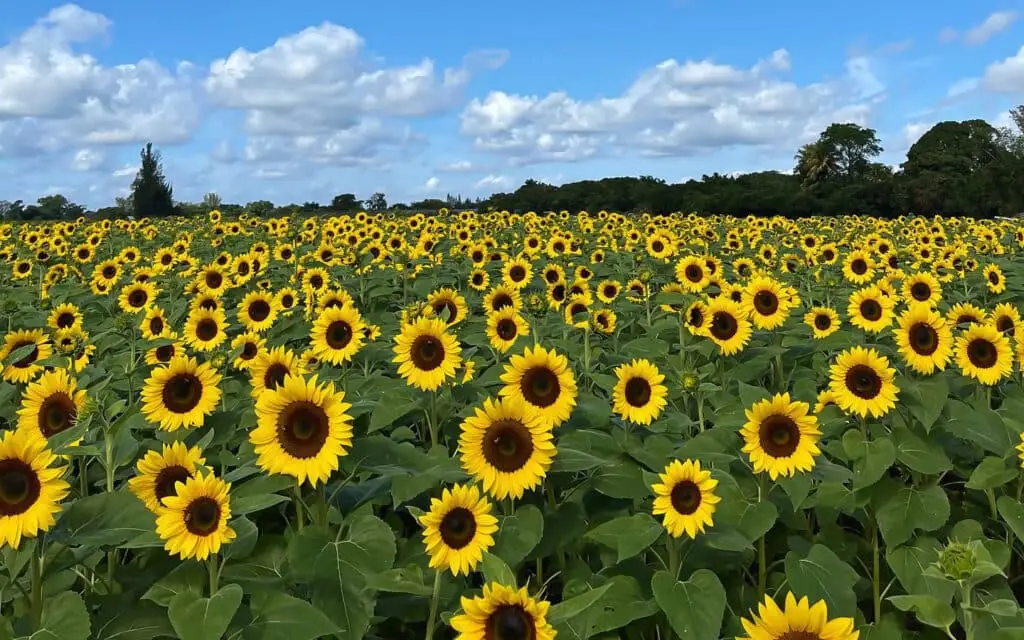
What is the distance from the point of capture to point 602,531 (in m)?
3.18

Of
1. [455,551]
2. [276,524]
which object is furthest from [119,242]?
[455,551]

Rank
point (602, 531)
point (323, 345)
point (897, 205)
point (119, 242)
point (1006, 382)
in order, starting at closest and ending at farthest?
1. point (602, 531)
2. point (323, 345)
3. point (1006, 382)
4. point (119, 242)
5. point (897, 205)

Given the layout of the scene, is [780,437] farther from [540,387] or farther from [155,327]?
[155,327]

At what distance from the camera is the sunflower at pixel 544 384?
356cm

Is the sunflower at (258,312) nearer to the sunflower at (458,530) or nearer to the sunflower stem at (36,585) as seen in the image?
the sunflower stem at (36,585)

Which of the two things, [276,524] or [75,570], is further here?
[276,524]

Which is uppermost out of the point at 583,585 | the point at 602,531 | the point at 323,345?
the point at 323,345

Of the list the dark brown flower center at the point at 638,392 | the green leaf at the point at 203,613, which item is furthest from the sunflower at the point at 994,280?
the green leaf at the point at 203,613

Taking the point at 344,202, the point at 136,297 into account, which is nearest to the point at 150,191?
the point at 344,202

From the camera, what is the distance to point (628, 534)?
10.0ft

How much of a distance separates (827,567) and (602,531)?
971 mm

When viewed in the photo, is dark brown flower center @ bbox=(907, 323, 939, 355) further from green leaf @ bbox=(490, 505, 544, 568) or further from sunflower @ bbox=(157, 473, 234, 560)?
sunflower @ bbox=(157, 473, 234, 560)

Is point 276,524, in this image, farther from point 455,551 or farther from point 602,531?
point 602,531

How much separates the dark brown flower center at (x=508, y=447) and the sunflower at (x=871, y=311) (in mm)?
3730
